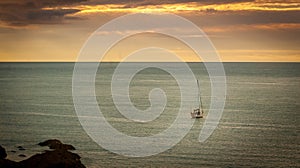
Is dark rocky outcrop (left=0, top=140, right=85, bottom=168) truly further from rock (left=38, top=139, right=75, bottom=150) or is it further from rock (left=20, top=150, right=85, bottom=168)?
rock (left=38, top=139, right=75, bottom=150)

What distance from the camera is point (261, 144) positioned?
71.6m

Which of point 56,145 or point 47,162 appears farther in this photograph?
point 56,145

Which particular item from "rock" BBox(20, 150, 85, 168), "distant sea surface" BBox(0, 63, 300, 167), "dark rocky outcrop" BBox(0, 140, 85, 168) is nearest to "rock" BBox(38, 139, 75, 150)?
"distant sea surface" BBox(0, 63, 300, 167)

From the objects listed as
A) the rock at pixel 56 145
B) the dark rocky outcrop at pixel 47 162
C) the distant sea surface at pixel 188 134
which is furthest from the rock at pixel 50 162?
the rock at pixel 56 145

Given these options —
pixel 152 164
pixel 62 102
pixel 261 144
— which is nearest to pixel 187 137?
pixel 261 144

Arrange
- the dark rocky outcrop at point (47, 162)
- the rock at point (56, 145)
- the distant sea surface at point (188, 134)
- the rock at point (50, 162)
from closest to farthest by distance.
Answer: the dark rocky outcrop at point (47, 162) < the rock at point (50, 162) < the distant sea surface at point (188, 134) < the rock at point (56, 145)

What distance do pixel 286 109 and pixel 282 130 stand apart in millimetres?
26078

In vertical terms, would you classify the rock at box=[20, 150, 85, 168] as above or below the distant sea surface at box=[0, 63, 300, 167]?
below

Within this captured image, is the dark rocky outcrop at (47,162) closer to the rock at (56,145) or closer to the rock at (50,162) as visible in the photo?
the rock at (50,162)

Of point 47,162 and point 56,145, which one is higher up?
point 56,145

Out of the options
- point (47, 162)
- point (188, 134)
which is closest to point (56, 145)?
point (47, 162)

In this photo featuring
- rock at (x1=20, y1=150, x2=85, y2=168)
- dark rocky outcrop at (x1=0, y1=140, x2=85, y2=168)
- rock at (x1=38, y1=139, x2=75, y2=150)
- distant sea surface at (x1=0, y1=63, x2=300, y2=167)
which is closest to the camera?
dark rocky outcrop at (x1=0, y1=140, x2=85, y2=168)

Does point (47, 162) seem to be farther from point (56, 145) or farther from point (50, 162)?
point (56, 145)

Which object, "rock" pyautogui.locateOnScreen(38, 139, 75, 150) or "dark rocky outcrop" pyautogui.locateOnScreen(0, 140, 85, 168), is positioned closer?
"dark rocky outcrop" pyautogui.locateOnScreen(0, 140, 85, 168)
